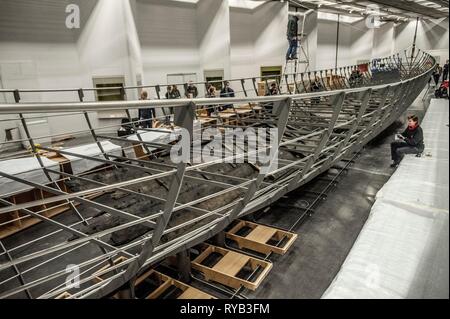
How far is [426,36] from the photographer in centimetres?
1521

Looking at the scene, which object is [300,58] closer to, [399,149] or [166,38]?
[166,38]

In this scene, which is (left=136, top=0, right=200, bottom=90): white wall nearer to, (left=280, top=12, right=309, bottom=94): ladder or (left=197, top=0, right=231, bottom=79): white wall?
(left=197, top=0, right=231, bottom=79): white wall

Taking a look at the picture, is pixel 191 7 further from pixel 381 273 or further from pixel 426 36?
pixel 426 36

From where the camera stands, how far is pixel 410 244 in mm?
712

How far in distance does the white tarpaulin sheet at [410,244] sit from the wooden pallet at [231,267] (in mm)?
1031

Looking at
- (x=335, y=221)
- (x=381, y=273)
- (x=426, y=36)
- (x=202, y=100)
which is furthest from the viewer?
(x=426, y=36)

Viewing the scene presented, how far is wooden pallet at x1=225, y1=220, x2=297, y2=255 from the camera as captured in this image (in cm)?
250

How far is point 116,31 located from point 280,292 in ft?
19.3

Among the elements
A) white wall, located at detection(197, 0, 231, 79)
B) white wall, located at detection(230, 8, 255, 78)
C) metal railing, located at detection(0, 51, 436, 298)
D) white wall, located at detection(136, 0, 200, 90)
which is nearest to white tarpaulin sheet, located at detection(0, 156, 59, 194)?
metal railing, located at detection(0, 51, 436, 298)

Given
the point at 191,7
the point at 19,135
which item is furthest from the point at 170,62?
the point at 19,135

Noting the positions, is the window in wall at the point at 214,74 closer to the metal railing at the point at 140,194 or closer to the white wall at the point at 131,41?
the white wall at the point at 131,41

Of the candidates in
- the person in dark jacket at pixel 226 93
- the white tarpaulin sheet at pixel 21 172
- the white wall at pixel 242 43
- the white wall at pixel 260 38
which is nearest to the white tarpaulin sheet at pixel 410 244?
the person in dark jacket at pixel 226 93
